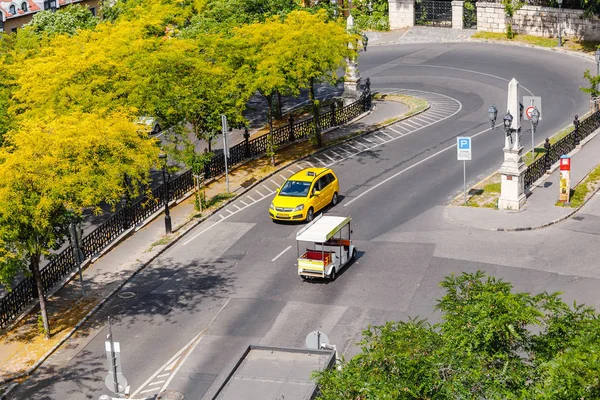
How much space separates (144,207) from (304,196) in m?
8.09

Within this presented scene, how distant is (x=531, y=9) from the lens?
2908 inches

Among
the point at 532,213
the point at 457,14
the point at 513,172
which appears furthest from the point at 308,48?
the point at 457,14

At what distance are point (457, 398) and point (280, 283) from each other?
757 inches

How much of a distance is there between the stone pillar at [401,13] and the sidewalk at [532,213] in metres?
37.3

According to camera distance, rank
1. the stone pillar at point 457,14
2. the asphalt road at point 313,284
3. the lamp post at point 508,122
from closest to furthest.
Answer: the asphalt road at point 313,284 → the lamp post at point 508,122 → the stone pillar at point 457,14

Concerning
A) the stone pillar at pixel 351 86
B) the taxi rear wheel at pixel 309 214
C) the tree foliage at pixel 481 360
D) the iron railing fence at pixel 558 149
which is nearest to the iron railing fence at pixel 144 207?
the stone pillar at pixel 351 86

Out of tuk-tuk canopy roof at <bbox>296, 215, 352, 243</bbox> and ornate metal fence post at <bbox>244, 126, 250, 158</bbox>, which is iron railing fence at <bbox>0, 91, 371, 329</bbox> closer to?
ornate metal fence post at <bbox>244, 126, 250, 158</bbox>

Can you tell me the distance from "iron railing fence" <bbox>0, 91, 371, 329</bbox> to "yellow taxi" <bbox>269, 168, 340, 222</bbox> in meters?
5.48

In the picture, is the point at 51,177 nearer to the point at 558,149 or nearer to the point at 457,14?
the point at 558,149

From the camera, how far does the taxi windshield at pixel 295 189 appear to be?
43469 mm

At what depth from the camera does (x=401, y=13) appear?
8219 centimetres

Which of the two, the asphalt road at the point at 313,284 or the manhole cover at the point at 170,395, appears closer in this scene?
the manhole cover at the point at 170,395

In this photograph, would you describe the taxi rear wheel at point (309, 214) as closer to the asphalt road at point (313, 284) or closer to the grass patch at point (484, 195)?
the asphalt road at point (313, 284)

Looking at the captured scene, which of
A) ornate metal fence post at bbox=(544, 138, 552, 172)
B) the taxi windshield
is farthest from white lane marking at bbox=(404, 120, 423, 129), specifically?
the taxi windshield
